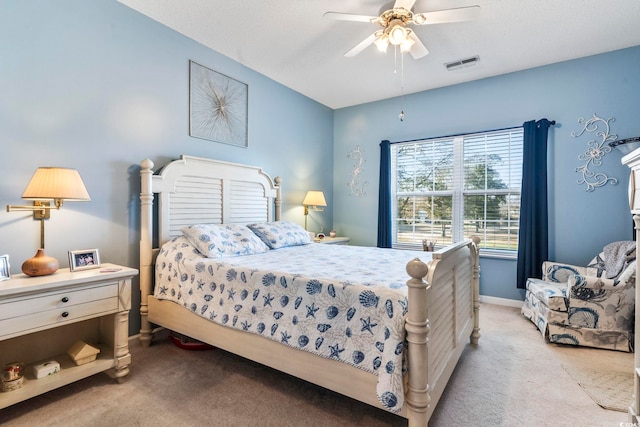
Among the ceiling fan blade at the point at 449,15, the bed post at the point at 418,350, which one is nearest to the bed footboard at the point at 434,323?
the bed post at the point at 418,350

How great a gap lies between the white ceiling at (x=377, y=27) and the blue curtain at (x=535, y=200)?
0.80m

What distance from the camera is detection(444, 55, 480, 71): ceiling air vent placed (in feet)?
10.7

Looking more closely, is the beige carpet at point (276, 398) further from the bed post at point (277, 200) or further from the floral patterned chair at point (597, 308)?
the bed post at point (277, 200)

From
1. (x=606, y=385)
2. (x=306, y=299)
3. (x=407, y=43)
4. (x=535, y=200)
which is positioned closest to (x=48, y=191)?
(x=306, y=299)

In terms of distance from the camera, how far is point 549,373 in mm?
2133

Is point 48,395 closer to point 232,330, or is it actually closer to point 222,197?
point 232,330

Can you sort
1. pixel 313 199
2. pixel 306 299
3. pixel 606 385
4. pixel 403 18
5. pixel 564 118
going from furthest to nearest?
pixel 313 199
pixel 564 118
pixel 403 18
pixel 606 385
pixel 306 299

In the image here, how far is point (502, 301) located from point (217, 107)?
3.92 meters

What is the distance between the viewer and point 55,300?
1737 mm

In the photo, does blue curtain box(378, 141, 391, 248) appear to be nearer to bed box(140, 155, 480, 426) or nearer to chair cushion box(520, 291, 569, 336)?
bed box(140, 155, 480, 426)

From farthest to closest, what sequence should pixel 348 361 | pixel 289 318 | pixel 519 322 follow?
1. pixel 519 322
2. pixel 289 318
3. pixel 348 361

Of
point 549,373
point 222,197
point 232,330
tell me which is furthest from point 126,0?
point 549,373

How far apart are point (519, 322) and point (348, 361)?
8.24ft

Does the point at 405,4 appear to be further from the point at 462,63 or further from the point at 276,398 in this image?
the point at 276,398
